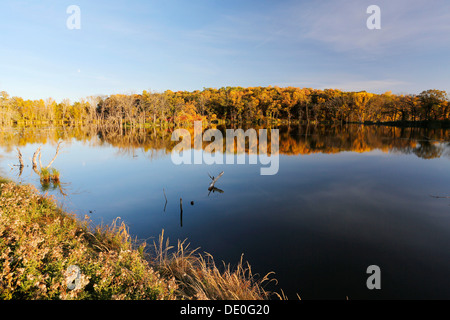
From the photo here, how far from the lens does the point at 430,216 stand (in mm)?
11867

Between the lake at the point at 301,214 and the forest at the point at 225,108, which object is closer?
the lake at the point at 301,214

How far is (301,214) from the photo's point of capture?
40.4 feet

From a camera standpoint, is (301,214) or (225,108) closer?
(301,214)

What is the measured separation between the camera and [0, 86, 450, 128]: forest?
86562 millimetres

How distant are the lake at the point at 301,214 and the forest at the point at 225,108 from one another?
67085mm

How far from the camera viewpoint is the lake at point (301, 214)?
766 centimetres

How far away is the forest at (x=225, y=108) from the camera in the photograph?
284 feet

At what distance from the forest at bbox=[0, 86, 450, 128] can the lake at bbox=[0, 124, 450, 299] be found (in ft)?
220

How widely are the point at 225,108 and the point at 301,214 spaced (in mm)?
96421

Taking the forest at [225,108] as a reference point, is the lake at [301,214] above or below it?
below

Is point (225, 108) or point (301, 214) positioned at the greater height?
point (225, 108)
